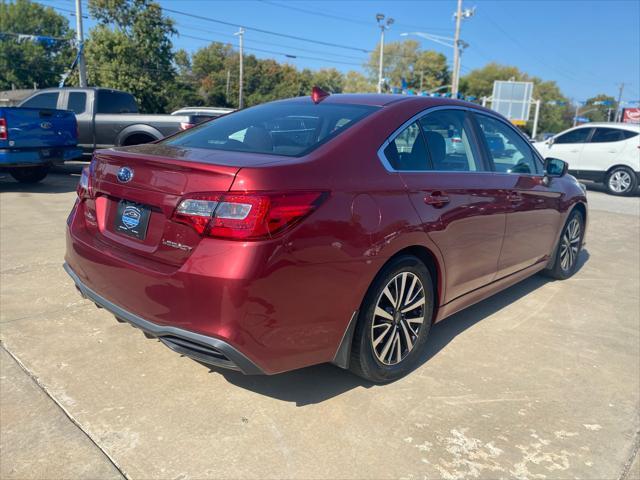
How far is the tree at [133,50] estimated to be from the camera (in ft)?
119

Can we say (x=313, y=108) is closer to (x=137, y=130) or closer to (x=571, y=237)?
(x=571, y=237)

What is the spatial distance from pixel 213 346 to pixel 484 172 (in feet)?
7.77

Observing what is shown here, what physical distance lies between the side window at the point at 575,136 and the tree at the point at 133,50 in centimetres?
3088

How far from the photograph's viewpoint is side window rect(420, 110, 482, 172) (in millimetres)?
3279

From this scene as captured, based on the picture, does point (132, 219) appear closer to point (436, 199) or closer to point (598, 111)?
point (436, 199)

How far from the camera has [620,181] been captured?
13836 mm

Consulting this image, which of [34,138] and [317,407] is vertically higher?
[34,138]

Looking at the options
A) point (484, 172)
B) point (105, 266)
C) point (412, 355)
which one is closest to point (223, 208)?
point (105, 266)

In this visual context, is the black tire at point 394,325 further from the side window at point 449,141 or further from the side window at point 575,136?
the side window at point 575,136

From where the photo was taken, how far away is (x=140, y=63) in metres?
38.1

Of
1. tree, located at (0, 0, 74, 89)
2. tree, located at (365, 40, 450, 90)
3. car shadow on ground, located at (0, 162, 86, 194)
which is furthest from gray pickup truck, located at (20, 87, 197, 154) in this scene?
tree, located at (365, 40, 450, 90)

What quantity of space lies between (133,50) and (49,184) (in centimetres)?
3074

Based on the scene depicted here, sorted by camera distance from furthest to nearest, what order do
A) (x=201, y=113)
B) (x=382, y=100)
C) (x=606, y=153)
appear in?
1. (x=606, y=153)
2. (x=201, y=113)
3. (x=382, y=100)

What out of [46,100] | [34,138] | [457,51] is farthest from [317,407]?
[457,51]
